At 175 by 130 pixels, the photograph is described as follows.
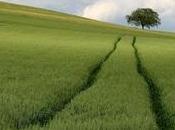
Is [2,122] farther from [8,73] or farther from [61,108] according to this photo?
[8,73]

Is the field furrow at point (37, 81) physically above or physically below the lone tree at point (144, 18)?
above

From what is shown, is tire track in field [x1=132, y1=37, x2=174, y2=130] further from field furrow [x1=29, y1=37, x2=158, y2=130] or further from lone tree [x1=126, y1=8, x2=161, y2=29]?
lone tree [x1=126, y1=8, x2=161, y2=29]

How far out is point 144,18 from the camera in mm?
126688

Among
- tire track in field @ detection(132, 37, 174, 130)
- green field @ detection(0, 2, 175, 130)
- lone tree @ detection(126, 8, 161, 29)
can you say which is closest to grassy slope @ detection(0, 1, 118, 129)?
green field @ detection(0, 2, 175, 130)

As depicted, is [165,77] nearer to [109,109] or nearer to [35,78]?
[35,78]

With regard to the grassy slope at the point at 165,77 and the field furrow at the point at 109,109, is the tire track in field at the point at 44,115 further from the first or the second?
the grassy slope at the point at 165,77

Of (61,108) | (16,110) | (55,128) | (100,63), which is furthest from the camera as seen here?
(100,63)

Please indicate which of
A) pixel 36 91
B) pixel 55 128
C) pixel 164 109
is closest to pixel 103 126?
pixel 55 128

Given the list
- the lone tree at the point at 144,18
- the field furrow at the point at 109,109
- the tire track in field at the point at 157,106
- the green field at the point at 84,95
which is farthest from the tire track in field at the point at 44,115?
the lone tree at the point at 144,18

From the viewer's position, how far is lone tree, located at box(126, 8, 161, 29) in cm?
12669

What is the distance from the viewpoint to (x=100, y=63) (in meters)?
20.0

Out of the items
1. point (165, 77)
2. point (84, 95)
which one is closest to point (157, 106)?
point (84, 95)

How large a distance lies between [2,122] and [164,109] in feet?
11.9

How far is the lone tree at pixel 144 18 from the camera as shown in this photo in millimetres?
126688
